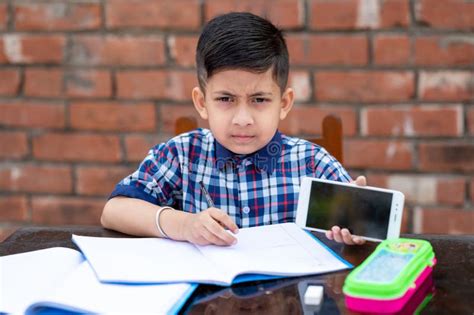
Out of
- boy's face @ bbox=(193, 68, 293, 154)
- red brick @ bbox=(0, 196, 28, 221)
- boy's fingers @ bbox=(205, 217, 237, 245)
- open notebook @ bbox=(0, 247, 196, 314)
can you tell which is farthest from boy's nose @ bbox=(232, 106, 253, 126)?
red brick @ bbox=(0, 196, 28, 221)

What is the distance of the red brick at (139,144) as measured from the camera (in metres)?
1.81

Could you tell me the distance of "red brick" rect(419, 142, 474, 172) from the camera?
1.71 m

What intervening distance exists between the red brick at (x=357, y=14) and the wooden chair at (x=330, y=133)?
0.42m

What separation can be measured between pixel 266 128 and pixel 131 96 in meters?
0.70

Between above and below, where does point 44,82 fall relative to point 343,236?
above

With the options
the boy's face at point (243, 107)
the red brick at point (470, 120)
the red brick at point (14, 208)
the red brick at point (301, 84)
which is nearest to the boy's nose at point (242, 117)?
the boy's face at point (243, 107)

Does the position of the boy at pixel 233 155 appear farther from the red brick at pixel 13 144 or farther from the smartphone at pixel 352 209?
the red brick at pixel 13 144

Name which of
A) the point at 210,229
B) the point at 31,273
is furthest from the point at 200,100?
the point at 31,273

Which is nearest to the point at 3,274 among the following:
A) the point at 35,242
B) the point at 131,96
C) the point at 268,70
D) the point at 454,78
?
the point at 35,242

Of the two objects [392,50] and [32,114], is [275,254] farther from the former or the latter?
[32,114]

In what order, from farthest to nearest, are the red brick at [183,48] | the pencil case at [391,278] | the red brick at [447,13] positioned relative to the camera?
1. the red brick at [183,48]
2. the red brick at [447,13]
3. the pencil case at [391,278]

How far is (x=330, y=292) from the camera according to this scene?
0.84m

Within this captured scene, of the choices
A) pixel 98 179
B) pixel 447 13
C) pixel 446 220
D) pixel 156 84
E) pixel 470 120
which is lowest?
pixel 446 220

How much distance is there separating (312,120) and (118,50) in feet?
1.56
